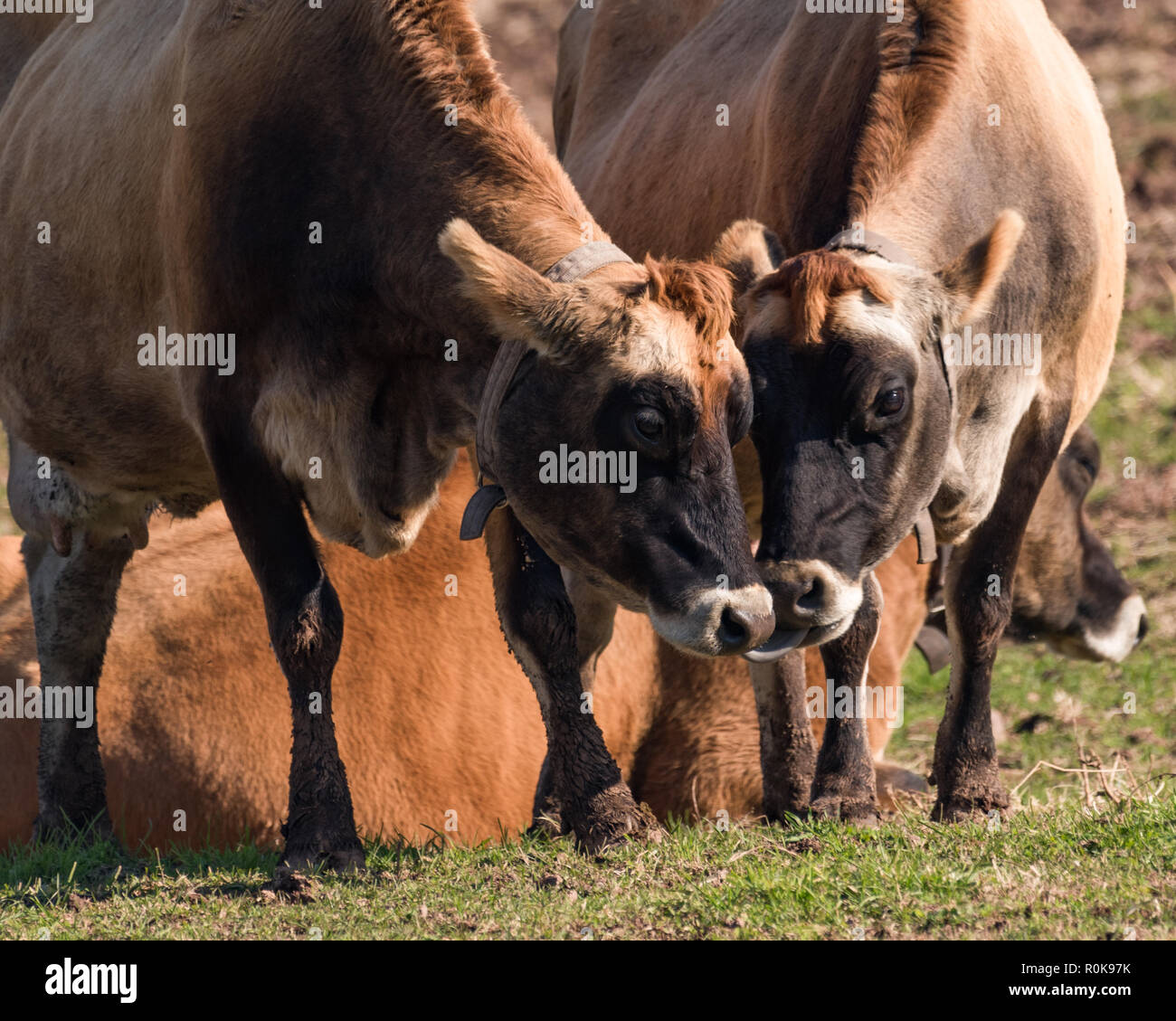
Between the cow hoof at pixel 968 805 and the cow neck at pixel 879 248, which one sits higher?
the cow neck at pixel 879 248

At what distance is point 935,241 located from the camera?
5.51m

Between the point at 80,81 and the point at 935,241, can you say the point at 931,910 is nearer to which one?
the point at 935,241

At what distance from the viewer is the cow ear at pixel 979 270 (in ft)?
17.1

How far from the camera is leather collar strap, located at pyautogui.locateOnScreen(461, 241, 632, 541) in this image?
185 inches

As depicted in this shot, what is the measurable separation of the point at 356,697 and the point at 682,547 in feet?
8.57

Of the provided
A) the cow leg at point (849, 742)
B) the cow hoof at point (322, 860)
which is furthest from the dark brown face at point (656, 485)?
the cow leg at point (849, 742)

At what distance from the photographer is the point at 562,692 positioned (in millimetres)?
5242

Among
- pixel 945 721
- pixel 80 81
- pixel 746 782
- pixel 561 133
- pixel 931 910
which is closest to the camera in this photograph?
pixel 931 910

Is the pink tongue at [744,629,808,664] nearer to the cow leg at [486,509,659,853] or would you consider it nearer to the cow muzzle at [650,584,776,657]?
the cow muzzle at [650,584,776,657]

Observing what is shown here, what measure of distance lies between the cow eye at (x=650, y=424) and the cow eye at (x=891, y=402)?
2.36 ft

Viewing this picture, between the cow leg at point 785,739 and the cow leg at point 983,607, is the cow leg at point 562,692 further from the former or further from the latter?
the cow leg at point 983,607

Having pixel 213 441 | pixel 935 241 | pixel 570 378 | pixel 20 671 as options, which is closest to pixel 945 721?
pixel 935 241

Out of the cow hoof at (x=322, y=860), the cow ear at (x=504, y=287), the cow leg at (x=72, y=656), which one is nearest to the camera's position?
the cow ear at (x=504, y=287)

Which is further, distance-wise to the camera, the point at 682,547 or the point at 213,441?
the point at 213,441
